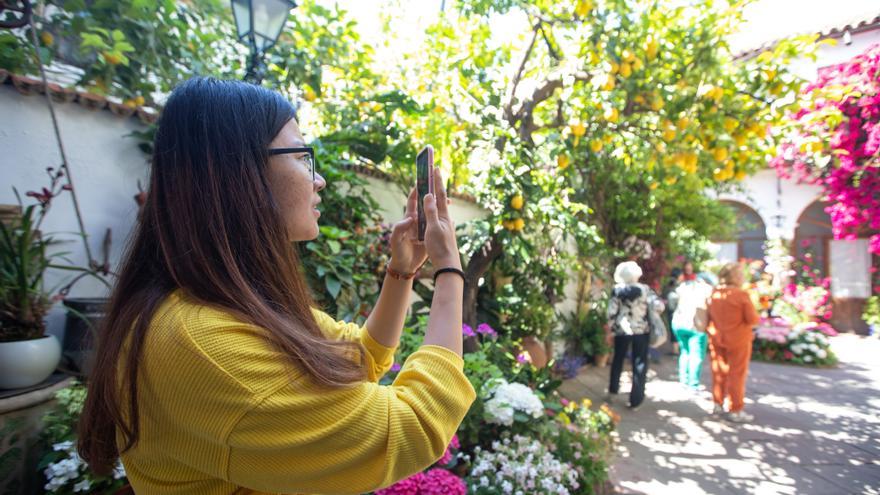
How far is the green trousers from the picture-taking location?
5.51m

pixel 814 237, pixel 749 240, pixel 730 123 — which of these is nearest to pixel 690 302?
pixel 730 123

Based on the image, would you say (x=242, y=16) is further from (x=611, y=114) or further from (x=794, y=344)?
(x=794, y=344)

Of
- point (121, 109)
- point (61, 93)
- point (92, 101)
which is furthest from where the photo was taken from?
point (121, 109)

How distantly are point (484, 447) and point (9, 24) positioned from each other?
3407 mm

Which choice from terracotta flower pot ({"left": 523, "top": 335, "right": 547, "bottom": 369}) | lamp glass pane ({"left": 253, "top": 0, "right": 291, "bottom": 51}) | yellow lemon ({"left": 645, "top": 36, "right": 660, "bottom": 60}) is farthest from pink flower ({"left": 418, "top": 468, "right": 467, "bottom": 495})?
terracotta flower pot ({"left": 523, "top": 335, "right": 547, "bottom": 369})

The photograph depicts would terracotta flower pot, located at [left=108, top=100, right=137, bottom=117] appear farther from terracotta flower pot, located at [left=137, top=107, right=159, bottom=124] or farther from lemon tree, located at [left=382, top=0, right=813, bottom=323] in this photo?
lemon tree, located at [left=382, top=0, right=813, bottom=323]

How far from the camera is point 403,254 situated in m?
1.29

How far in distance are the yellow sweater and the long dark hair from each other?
0.03 m

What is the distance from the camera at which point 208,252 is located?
847 millimetres

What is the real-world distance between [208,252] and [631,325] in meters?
5.15

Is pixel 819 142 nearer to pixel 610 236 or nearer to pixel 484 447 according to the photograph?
pixel 484 447

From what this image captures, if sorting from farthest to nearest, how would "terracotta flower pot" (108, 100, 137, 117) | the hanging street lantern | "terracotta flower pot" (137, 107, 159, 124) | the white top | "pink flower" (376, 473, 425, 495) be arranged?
the white top
the hanging street lantern
"terracotta flower pot" (137, 107, 159, 124)
"terracotta flower pot" (108, 100, 137, 117)
"pink flower" (376, 473, 425, 495)

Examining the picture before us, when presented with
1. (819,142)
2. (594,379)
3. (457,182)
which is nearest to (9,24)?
(457,182)

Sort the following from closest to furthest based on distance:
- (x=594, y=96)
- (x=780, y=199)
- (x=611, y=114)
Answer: (x=611, y=114) → (x=594, y=96) → (x=780, y=199)
